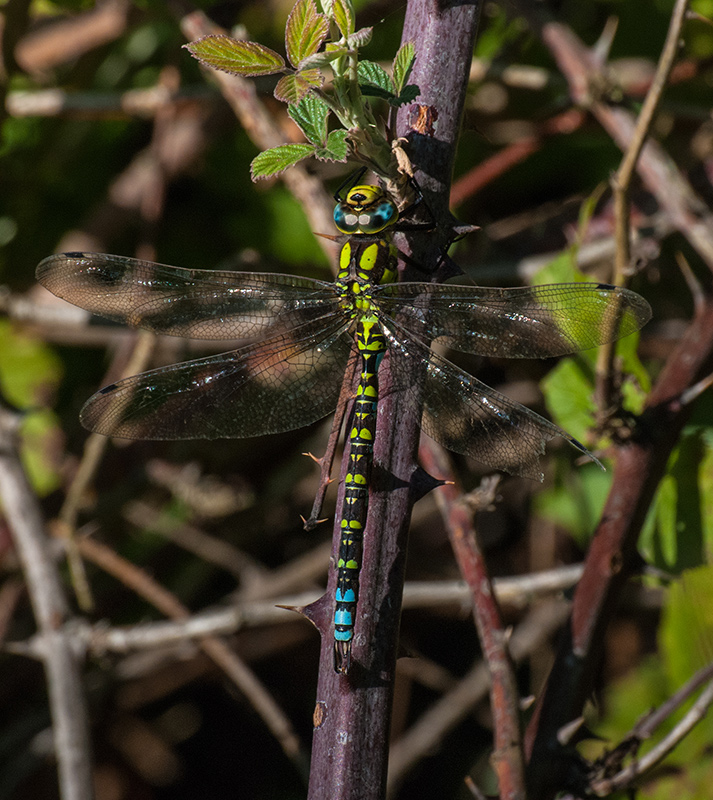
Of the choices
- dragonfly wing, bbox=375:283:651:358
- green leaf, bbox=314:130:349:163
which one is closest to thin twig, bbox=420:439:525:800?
dragonfly wing, bbox=375:283:651:358

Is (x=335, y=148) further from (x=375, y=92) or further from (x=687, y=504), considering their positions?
(x=687, y=504)

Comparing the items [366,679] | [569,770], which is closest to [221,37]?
[366,679]

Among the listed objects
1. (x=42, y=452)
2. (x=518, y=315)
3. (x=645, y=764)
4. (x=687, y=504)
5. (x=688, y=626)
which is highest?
(x=42, y=452)

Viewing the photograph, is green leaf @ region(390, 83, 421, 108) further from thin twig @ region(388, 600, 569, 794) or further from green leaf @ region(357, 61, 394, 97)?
thin twig @ region(388, 600, 569, 794)

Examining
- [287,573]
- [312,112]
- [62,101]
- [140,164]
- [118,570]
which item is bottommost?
[312,112]

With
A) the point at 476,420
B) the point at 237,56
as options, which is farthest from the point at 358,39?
the point at 476,420

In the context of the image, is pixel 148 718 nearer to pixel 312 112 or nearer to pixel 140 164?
pixel 140 164
